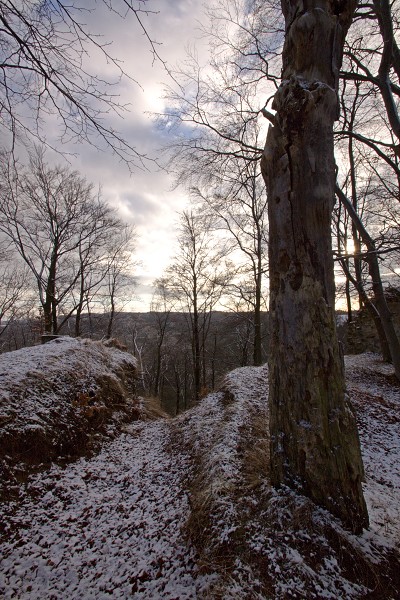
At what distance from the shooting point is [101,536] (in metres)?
2.48

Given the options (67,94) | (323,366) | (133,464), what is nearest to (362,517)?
(323,366)

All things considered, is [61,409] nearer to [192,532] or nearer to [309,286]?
[192,532]

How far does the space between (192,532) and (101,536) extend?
34.3 inches

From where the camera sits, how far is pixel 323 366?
2.22 m

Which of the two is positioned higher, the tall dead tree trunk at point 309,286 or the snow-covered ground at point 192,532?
the tall dead tree trunk at point 309,286

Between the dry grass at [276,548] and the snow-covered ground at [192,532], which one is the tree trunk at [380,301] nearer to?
the snow-covered ground at [192,532]

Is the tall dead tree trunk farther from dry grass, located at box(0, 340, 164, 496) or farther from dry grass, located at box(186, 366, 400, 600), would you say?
dry grass, located at box(0, 340, 164, 496)

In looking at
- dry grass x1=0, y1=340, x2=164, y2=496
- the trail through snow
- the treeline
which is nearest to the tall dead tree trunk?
the trail through snow

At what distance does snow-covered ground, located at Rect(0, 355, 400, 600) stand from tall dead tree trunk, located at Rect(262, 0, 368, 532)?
0.28 m

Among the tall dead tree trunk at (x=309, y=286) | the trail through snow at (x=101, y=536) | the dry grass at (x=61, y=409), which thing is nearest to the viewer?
the trail through snow at (x=101, y=536)

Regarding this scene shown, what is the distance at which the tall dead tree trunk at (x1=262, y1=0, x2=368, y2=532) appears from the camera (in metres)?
2.18

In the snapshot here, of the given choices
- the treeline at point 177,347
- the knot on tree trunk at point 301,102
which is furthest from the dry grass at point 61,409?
the treeline at point 177,347

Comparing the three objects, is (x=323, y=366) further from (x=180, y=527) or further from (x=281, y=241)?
(x=180, y=527)

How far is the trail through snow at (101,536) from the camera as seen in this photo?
6.48 ft
